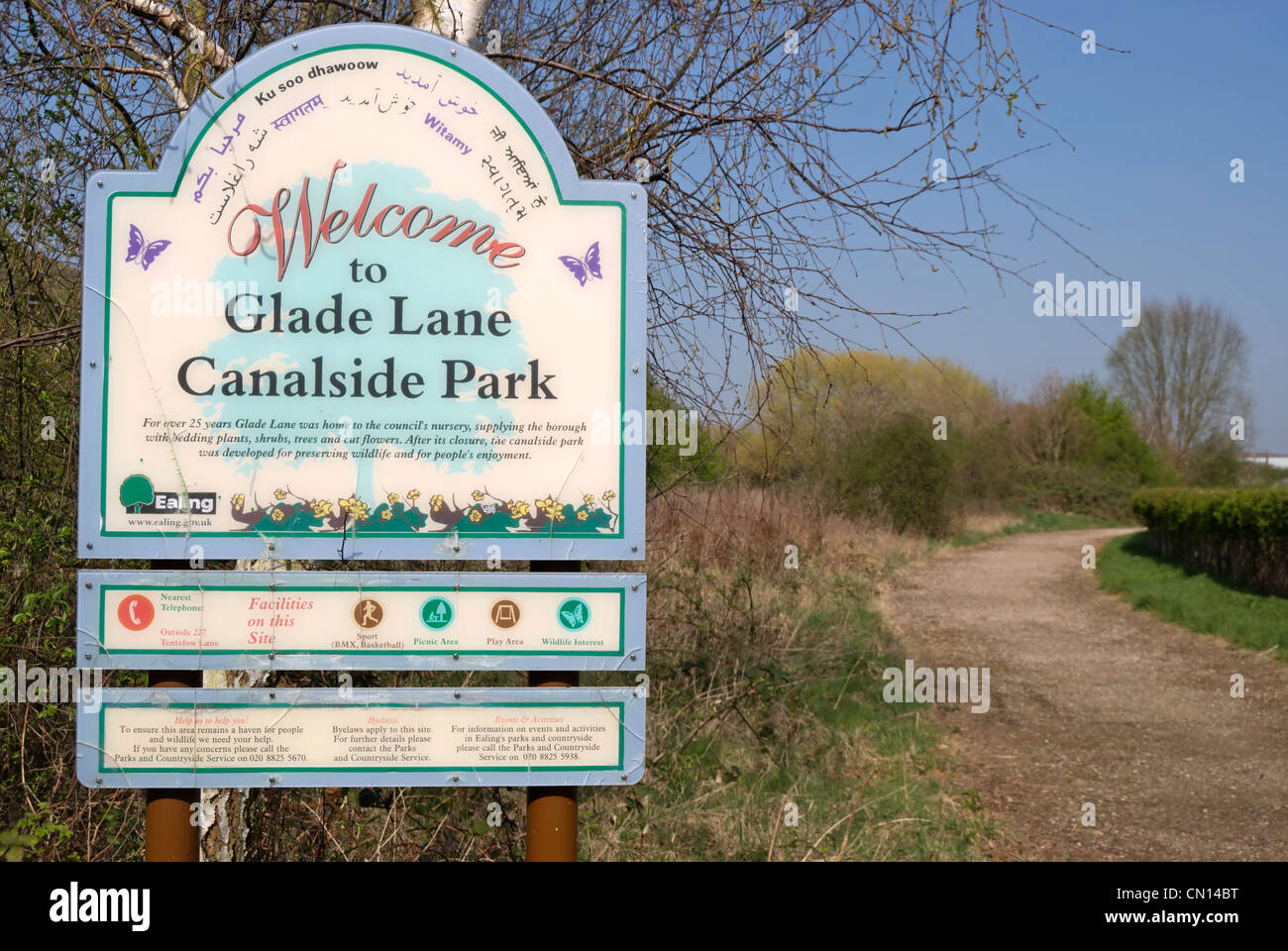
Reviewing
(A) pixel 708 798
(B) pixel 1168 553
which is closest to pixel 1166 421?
(B) pixel 1168 553

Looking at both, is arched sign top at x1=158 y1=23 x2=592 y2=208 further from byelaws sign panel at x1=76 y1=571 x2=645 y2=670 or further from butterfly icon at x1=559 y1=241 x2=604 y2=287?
byelaws sign panel at x1=76 y1=571 x2=645 y2=670

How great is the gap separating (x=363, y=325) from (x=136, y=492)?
0.77m

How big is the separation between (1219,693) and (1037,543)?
20.1 metres

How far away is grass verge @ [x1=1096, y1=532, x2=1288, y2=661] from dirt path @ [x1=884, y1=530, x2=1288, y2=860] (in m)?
0.27

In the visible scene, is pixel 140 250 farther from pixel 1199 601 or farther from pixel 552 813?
pixel 1199 601

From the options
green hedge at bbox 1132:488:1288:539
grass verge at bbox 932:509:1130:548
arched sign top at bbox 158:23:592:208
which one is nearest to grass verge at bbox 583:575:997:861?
arched sign top at bbox 158:23:592:208

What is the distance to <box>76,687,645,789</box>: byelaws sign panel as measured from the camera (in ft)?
9.35

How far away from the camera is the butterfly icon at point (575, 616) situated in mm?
2908

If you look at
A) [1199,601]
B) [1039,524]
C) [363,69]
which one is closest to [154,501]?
[363,69]

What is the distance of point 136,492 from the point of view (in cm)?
286

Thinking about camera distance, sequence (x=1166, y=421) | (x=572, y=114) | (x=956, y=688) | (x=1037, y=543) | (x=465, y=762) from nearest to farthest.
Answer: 1. (x=465, y=762)
2. (x=572, y=114)
3. (x=956, y=688)
4. (x=1037, y=543)
5. (x=1166, y=421)

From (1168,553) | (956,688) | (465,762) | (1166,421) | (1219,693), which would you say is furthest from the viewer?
(1166,421)

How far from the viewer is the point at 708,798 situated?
5484mm
